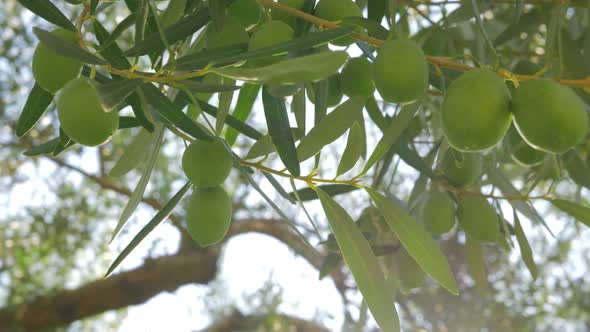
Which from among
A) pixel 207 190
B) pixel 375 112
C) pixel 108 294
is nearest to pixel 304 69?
pixel 207 190

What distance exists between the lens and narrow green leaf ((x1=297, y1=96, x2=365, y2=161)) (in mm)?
1069

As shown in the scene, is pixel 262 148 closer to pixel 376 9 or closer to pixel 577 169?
pixel 376 9

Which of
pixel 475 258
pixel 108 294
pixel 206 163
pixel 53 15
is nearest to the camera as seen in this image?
pixel 53 15

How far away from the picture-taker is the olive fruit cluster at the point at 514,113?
0.83m

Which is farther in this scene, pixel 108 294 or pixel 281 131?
pixel 108 294

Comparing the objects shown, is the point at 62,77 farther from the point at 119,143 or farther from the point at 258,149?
the point at 119,143

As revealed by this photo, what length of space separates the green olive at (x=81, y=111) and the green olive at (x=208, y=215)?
31cm

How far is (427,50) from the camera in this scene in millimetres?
1540

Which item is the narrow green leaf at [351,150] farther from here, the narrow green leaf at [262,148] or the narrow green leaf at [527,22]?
the narrow green leaf at [527,22]

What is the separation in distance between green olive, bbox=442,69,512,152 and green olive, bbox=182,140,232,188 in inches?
16.5

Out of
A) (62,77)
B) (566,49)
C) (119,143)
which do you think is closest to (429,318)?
(119,143)

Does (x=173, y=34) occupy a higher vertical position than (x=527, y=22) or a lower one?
lower

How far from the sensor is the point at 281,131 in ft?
3.51

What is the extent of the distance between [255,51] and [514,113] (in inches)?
14.5
